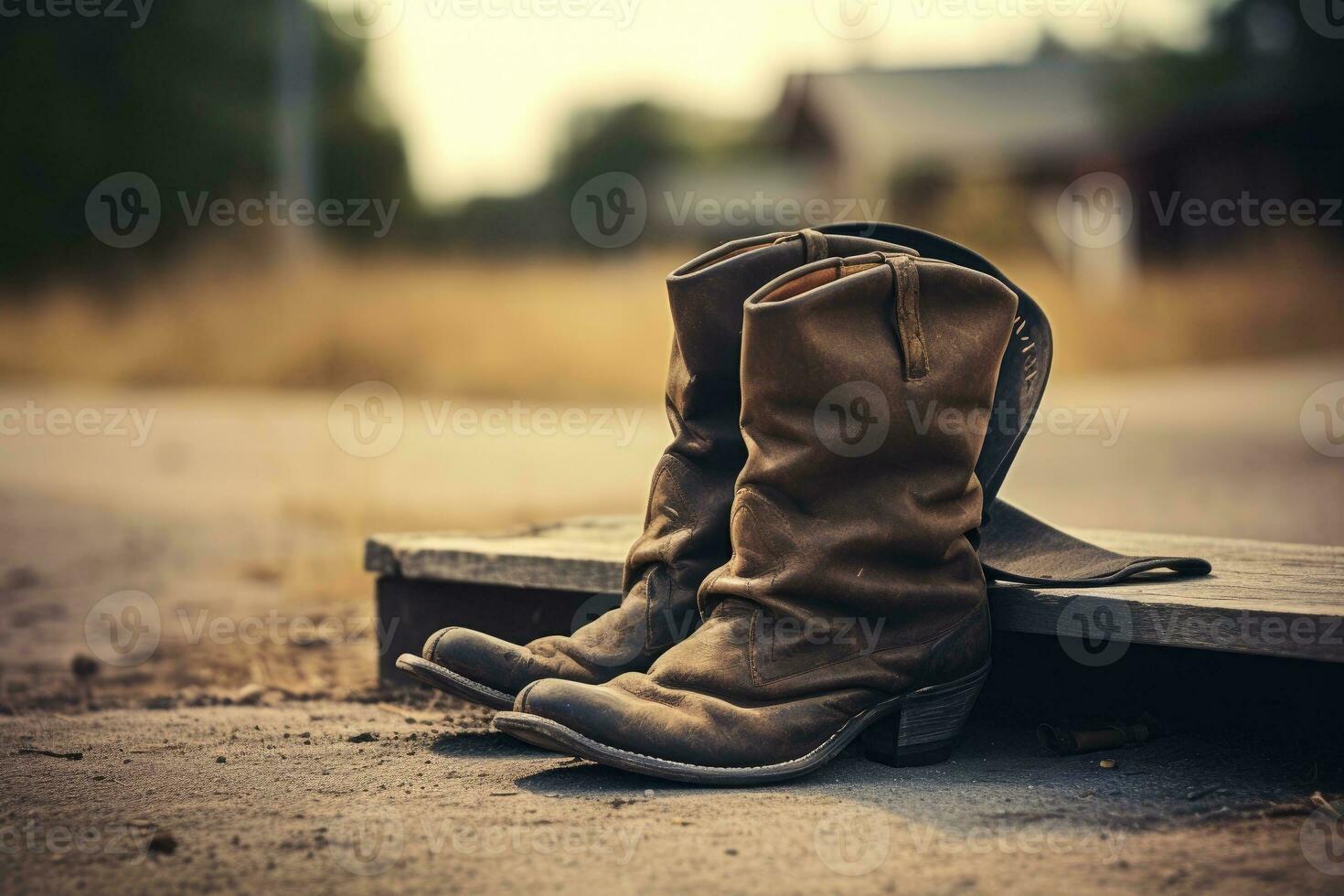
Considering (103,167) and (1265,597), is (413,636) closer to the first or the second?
(1265,597)

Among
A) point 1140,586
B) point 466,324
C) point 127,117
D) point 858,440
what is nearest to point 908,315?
point 858,440

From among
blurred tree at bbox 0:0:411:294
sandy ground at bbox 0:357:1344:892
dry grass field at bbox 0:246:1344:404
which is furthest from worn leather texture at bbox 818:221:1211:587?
blurred tree at bbox 0:0:411:294

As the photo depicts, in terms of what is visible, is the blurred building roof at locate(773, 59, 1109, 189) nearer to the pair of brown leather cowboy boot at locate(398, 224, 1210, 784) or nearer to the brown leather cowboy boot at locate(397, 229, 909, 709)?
the brown leather cowboy boot at locate(397, 229, 909, 709)

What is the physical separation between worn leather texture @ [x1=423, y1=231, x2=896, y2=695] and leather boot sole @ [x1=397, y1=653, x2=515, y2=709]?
0.5 inches

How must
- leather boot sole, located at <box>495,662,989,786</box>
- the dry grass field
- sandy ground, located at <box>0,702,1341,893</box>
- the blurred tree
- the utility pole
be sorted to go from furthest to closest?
the blurred tree → the utility pole → the dry grass field → leather boot sole, located at <box>495,662,989,786</box> → sandy ground, located at <box>0,702,1341,893</box>

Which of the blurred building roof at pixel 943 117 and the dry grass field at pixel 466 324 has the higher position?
the blurred building roof at pixel 943 117

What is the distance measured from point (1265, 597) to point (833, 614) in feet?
2.24

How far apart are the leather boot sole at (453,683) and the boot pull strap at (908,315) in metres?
0.85

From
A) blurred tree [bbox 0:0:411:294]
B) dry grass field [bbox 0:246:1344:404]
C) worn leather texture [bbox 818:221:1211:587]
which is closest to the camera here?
worn leather texture [bbox 818:221:1211:587]

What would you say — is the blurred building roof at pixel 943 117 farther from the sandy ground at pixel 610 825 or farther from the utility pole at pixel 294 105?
the sandy ground at pixel 610 825

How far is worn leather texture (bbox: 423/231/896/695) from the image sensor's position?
224 centimetres

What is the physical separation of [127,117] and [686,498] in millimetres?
23586

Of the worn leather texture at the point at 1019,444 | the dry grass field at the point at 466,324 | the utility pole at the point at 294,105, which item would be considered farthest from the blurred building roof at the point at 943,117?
the worn leather texture at the point at 1019,444

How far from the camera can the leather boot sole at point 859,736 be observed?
1.93 m
